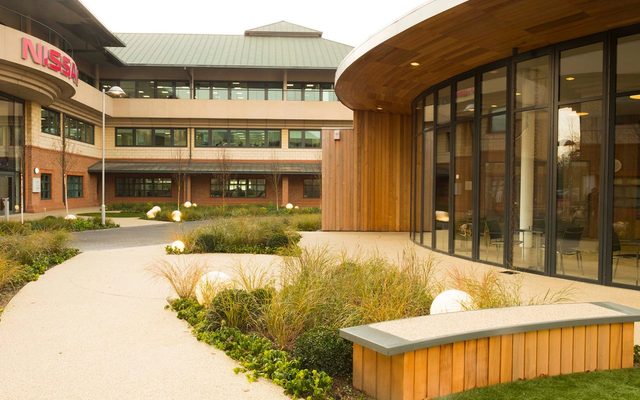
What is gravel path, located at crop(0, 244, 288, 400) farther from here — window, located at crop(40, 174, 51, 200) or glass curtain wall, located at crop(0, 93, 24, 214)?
window, located at crop(40, 174, 51, 200)

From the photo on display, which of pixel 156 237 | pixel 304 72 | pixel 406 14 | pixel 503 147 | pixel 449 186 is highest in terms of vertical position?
pixel 304 72

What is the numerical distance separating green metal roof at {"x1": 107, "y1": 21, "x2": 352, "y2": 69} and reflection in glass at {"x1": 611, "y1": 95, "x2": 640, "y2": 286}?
96.5ft

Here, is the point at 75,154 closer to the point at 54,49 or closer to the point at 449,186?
the point at 54,49

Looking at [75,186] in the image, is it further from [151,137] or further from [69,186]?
[151,137]

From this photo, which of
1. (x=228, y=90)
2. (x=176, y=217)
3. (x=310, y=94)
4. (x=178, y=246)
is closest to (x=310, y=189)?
(x=310, y=94)

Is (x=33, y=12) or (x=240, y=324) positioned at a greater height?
(x=33, y=12)

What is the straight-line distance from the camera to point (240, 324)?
570 cm

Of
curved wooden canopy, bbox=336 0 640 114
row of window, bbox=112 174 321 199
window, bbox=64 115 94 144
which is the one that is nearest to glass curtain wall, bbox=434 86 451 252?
curved wooden canopy, bbox=336 0 640 114

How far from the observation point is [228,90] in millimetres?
36375

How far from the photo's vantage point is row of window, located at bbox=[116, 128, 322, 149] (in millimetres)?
36438

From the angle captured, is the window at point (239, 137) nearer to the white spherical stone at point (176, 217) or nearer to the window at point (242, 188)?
the window at point (242, 188)

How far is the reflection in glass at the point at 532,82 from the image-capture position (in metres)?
9.39

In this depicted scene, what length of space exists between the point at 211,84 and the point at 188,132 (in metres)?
4.28

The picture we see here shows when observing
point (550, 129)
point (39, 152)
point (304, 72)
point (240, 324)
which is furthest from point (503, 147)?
point (304, 72)
